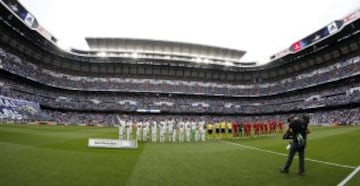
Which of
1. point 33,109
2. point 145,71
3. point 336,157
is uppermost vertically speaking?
point 145,71

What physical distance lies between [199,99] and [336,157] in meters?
61.6

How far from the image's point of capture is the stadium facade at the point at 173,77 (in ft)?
158

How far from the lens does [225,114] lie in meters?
70.4

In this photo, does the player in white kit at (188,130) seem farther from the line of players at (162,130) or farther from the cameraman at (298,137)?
the cameraman at (298,137)

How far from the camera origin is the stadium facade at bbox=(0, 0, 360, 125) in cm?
4809

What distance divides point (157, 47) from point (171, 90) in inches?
521

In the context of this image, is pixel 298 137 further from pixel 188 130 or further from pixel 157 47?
pixel 157 47

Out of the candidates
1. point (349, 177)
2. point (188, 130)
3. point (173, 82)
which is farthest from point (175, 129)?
point (173, 82)

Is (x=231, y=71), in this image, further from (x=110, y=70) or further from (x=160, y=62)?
(x=110, y=70)

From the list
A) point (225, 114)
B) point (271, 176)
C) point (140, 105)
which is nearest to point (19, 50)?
point (140, 105)

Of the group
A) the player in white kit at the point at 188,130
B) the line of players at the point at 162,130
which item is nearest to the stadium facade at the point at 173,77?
the line of players at the point at 162,130

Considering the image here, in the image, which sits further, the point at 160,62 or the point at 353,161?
the point at 160,62

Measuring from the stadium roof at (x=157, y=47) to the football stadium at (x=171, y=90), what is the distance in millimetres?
294

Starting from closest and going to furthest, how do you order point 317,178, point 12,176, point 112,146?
point 12,176 < point 317,178 < point 112,146
